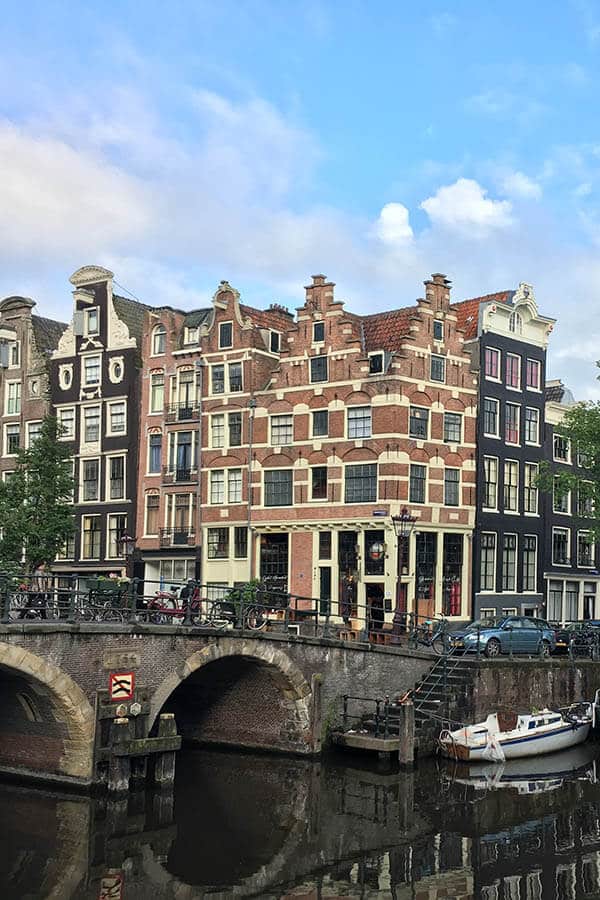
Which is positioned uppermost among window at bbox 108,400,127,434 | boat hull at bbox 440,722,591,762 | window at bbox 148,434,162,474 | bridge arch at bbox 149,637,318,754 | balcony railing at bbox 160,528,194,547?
window at bbox 108,400,127,434

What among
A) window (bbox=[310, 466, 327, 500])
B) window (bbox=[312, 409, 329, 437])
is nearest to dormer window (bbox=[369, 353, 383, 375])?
window (bbox=[312, 409, 329, 437])

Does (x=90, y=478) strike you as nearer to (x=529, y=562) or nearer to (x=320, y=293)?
(x=320, y=293)

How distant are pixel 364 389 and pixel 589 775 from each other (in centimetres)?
2055

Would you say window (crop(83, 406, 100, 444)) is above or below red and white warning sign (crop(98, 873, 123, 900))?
above

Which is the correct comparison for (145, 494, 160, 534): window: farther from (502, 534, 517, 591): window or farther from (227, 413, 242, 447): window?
(502, 534, 517, 591): window

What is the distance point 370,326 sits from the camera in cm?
5141

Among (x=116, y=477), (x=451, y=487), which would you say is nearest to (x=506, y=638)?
(x=451, y=487)

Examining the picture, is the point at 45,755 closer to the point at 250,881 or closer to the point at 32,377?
the point at 250,881

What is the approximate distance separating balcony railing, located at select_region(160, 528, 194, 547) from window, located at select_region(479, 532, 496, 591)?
1352 centimetres

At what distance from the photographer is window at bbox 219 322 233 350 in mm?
51656

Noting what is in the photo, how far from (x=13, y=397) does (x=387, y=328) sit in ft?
68.2

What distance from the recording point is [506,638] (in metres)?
38.5

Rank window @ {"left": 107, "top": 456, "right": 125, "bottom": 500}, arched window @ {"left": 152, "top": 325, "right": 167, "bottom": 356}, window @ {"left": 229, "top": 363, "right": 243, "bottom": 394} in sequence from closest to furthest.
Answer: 1. window @ {"left": 229, "top": 363, "right": 243, "bottom": 394}
2. arched window @ {"left": 152, "top": 325, "right": 167, "bottom": 356}
3. window @ {"left": 107, "top": 456, "right": 125, "bottom": 500}

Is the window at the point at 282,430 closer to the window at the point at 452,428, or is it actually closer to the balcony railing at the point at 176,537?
the balcony railing at the point at 176,537
